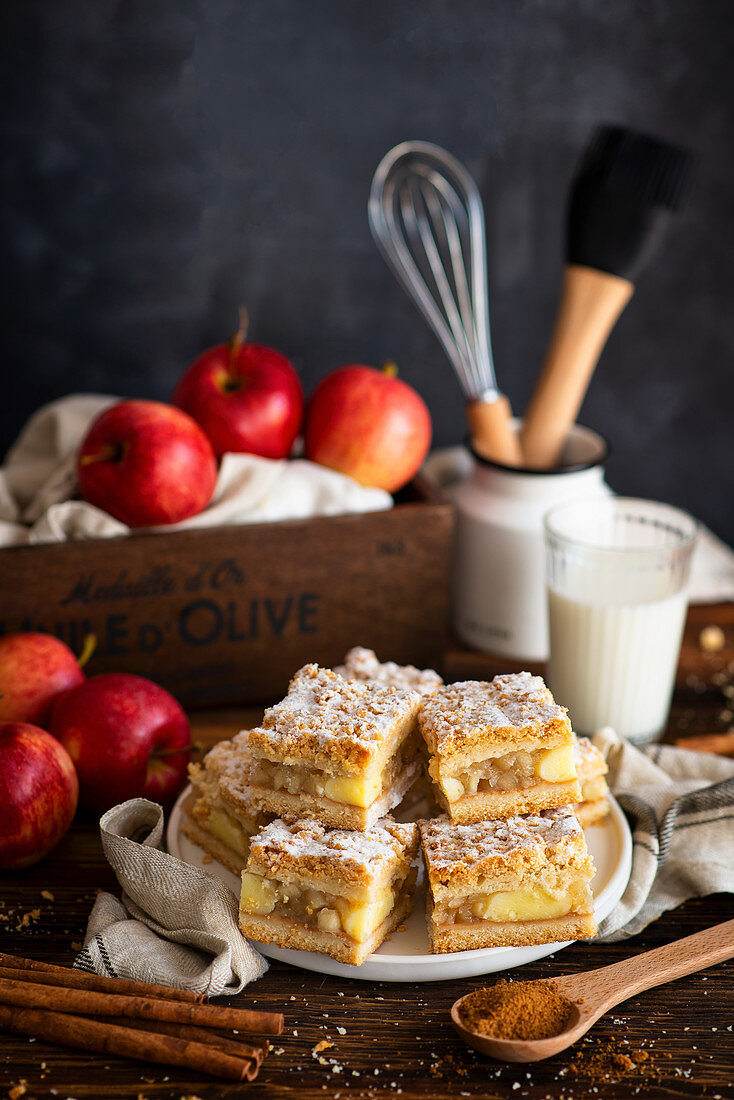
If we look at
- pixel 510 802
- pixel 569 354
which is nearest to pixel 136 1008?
pixel 510 802

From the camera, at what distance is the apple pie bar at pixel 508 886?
0.91 m

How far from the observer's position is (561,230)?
187 centimetres

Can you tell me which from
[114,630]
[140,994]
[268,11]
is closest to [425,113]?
[268,11]

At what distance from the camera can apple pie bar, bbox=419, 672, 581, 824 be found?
957mm

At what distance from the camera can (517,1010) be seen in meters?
0.87

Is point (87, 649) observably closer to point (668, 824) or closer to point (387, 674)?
point (387, 674)

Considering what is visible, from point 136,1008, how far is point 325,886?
184 mm

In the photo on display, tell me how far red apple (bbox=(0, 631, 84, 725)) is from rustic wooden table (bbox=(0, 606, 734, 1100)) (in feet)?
0.81

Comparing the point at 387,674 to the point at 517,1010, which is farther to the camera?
the point at 387,674

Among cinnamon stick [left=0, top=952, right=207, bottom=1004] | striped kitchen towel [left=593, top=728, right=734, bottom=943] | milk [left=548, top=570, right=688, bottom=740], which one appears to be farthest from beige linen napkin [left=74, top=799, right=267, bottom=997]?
milk [left=548, top=570, right=688, bottom=740]

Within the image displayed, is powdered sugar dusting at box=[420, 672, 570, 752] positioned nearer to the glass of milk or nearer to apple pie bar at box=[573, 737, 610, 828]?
apple pie bar at box=[573, 737, 610, 828]

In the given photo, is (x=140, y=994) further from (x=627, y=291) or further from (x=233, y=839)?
(x=627, y=291)

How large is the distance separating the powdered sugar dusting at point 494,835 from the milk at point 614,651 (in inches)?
14.6

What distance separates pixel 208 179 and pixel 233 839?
1.11 m
